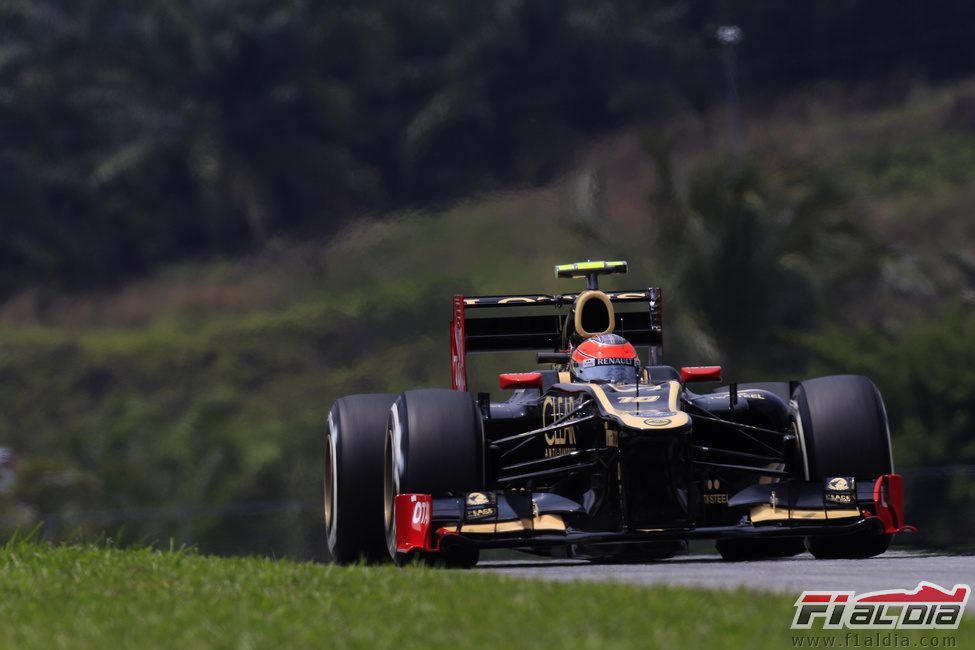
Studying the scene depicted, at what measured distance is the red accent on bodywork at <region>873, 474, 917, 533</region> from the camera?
43.3ft

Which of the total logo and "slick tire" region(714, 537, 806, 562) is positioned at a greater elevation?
the total logo

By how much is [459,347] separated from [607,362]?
2.07 metres

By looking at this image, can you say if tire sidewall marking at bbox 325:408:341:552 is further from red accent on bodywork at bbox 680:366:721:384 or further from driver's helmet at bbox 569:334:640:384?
red accent on bodywork at bbox 680:366:721:384

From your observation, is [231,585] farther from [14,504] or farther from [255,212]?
[255,212]

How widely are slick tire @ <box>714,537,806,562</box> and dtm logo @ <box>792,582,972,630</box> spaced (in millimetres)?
5613

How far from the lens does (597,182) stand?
36.6 m

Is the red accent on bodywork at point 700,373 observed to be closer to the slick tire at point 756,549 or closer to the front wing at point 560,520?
the slick tire at point 756,549

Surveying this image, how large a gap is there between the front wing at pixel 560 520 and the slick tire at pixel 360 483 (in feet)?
4.30

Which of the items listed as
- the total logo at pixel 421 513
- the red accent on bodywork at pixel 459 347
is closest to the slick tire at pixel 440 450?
the total logo at pixel 421 513

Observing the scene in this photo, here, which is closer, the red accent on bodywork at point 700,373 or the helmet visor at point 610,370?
the helmet visor at point 610,370

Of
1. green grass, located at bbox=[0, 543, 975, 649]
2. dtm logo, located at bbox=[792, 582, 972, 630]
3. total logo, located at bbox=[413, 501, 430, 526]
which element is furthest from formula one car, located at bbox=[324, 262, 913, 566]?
dtm logo, located at bbox=[792, 582, 972, 630]

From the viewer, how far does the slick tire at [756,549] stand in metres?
15.4

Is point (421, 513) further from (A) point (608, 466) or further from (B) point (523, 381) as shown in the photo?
(B) point (523, 381)

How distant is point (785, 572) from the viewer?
1191cm
